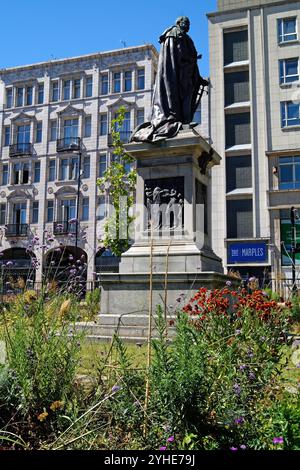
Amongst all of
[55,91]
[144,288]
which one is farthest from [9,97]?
[144,288]

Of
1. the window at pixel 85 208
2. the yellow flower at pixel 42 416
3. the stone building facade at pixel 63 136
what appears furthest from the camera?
the stone building facade at pixel 63 136

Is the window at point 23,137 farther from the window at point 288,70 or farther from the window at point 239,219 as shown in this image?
the window at point 288,70

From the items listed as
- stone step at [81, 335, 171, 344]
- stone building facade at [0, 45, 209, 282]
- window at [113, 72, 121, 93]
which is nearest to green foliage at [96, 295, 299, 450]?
stone step at [81, 335, 171, 344]

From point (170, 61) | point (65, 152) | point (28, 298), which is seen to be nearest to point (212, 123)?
point (65, 152)

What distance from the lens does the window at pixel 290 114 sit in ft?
109

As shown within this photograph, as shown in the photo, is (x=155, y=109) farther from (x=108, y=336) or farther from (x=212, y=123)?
(x=212, y=123)

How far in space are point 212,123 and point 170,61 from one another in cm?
2481

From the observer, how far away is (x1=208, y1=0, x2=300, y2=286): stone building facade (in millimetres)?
32344

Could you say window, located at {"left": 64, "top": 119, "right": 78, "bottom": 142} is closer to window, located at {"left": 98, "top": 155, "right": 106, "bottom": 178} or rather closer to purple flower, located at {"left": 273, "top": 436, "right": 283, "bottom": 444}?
window, located at {"left": 98, "top": 155, "right": 106, "bottom": 178}

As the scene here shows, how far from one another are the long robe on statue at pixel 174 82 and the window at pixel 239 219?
74.5ft

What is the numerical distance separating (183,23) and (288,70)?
25354mm

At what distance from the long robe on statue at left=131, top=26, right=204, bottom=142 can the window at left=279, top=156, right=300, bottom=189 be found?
22.7 m

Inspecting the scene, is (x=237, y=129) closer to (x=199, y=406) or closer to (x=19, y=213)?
(x=19, y=213)

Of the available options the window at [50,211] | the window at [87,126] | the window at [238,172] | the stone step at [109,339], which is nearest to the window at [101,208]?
the window at [50,211]
